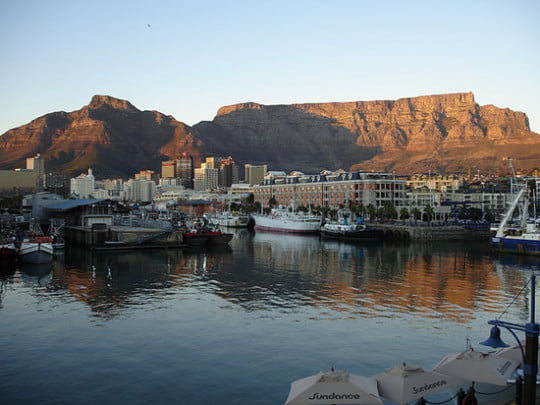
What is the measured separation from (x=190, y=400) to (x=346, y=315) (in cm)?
1481

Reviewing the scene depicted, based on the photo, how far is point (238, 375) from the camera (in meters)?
22.5

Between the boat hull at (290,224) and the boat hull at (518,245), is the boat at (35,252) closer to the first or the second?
the boat hull at (290,224)

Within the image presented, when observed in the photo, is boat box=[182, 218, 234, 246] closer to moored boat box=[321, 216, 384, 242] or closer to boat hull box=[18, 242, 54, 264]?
boat hull box=[18, 242, 54, 264]

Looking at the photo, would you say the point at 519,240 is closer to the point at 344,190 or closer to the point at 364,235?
the point at 364,235

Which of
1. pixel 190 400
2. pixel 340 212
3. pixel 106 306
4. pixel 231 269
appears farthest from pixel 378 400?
pixel 340 212

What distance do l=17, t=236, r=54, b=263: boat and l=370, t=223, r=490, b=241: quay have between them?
57.8 meters

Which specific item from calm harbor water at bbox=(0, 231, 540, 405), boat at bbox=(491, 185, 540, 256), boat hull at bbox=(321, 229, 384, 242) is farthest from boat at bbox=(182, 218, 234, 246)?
boat at bbox=(491, 185, 540, 256)

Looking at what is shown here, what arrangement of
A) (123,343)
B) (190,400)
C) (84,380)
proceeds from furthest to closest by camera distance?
(123,343) < (84,380) < (190,400)

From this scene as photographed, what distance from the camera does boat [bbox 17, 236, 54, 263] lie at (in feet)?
187

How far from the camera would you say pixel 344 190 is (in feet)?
445

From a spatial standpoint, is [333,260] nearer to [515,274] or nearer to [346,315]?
[515,274]

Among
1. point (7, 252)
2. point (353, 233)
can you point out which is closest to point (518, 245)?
point (353, 233)

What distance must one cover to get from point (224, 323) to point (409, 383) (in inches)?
691

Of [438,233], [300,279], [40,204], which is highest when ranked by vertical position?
[40,204]
